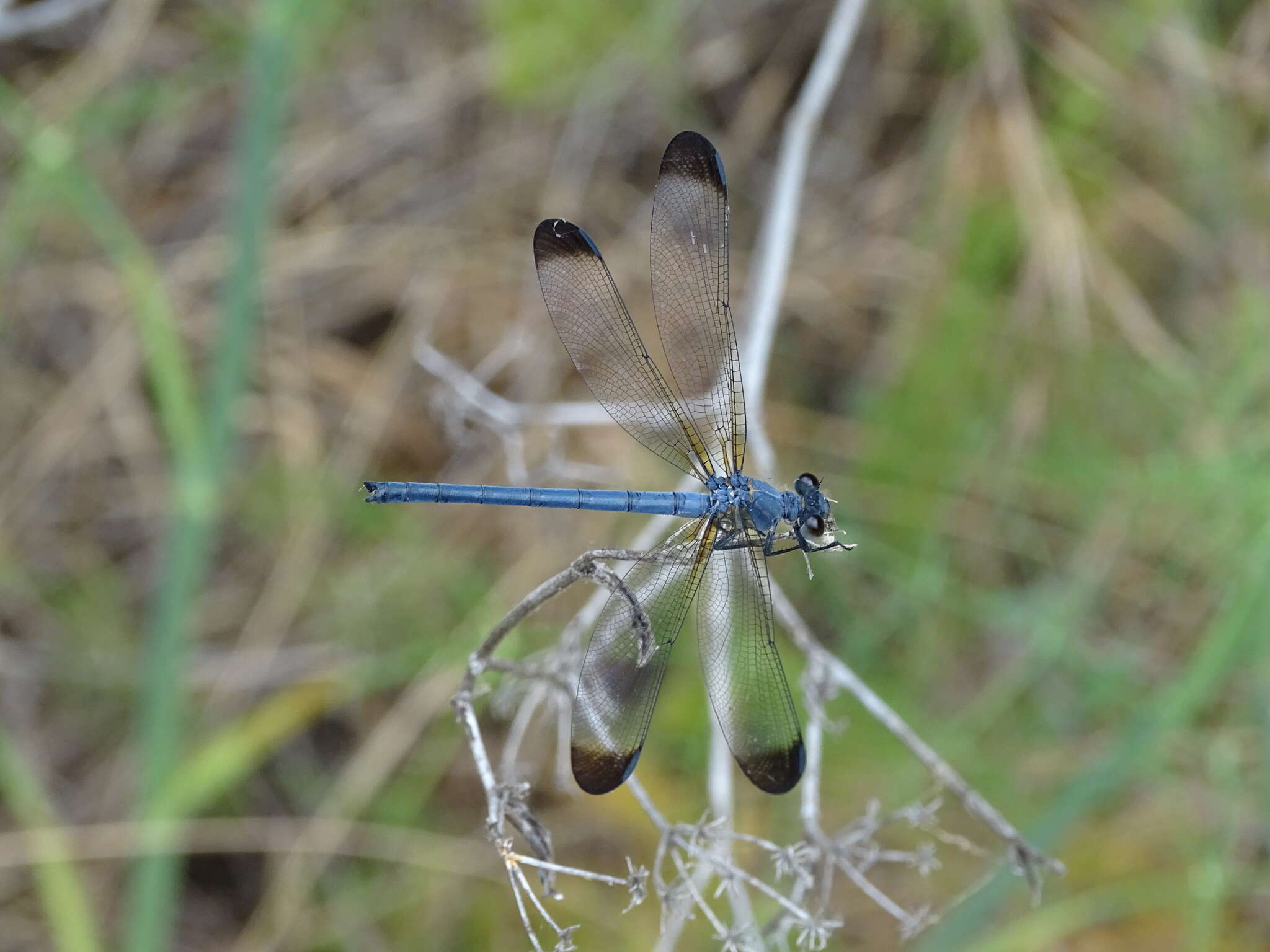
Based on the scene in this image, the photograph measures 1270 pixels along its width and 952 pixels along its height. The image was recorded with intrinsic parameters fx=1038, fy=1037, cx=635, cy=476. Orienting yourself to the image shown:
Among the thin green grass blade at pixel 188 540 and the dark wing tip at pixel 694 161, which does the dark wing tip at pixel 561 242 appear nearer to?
the dark wing tip at pixel 694 161

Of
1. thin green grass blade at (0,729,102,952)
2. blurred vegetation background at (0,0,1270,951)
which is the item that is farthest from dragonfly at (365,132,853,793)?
thin green grass blade at (0,729,102,952)

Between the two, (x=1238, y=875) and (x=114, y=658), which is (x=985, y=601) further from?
(x=114, y=658)

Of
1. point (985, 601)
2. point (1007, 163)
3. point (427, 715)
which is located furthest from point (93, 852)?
point (1007, 163)

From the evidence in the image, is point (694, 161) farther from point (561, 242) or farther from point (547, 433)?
point (547, 433)

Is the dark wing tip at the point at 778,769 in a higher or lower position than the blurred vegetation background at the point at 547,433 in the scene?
lower

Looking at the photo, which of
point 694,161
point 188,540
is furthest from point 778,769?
point 188,540

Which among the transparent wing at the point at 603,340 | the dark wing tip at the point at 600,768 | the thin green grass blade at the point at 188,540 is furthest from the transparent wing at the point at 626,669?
the thin green grass blade at the point at 188,540
